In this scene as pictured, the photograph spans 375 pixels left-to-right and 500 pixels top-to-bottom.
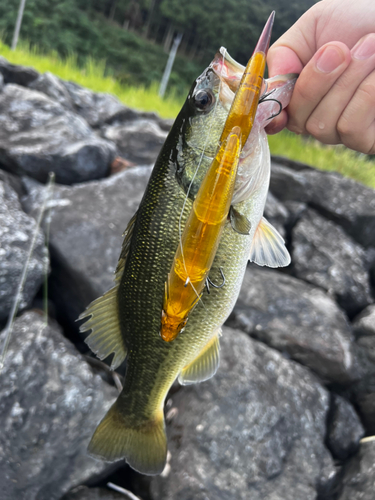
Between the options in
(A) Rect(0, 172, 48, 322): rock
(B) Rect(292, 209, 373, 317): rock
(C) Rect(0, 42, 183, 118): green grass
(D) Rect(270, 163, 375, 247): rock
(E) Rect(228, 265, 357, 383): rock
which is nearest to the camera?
(A) Rect(0, 172, 48, 322): rock

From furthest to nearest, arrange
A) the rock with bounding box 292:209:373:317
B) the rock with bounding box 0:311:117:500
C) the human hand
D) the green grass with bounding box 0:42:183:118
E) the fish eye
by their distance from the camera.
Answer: the green grass with bounding box 0:42:183:118
the rock with bounding box 292:209:373:317
the rock with bounding box 0:311:117:500
the human hand
the fish eye

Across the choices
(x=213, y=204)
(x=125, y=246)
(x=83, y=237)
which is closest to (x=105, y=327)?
(x=125, y=246)

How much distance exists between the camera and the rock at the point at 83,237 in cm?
249

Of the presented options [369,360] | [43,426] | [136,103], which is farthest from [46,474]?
[136,103]

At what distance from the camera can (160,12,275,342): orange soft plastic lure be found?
73 cm

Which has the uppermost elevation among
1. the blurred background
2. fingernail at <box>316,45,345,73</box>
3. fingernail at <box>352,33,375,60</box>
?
fingernail at <box>352,33,375,60</box>

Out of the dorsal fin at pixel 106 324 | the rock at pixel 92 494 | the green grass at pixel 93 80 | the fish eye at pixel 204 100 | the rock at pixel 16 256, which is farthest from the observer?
the green grass at pixel 93 80

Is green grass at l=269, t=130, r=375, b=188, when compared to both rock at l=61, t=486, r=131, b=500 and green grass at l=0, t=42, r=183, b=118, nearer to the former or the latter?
green grass at l=0, t=42, r=183, b=118

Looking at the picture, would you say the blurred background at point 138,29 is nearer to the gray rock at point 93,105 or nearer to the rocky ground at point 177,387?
the gray rock at point 93,105

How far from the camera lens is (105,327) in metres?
1.40

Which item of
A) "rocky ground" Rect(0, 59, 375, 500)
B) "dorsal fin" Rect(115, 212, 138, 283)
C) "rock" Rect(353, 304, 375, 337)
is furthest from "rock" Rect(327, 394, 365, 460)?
"dorsal fin" Rect(115, 212, 138, 283)

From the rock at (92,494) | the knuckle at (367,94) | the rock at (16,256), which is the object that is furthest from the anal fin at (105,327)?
the knuckle at (367,94)

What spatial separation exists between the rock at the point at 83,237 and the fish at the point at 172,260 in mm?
1022

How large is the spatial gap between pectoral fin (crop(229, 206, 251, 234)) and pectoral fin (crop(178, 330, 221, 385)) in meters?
0.61
